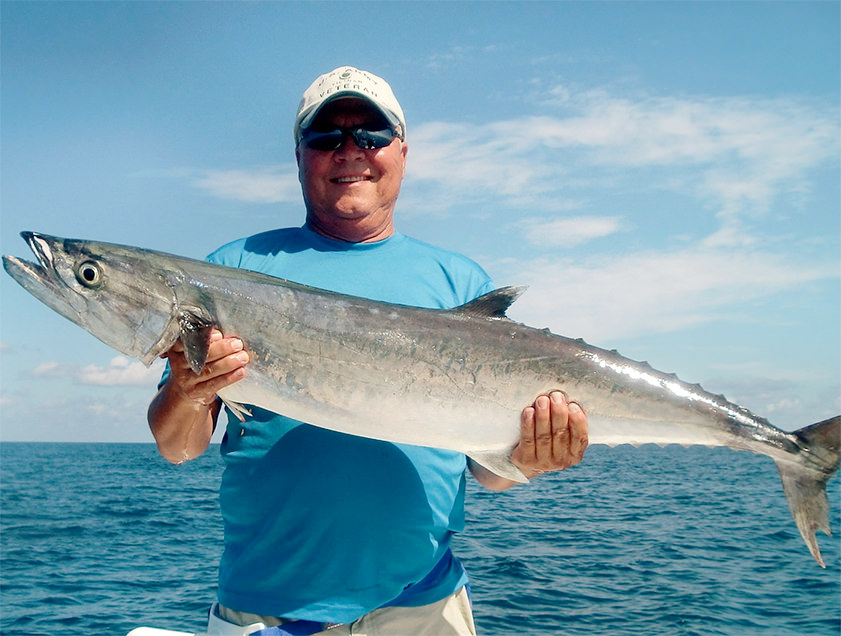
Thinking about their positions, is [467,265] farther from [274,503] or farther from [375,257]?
[274,503]

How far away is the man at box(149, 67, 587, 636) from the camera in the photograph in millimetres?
3047

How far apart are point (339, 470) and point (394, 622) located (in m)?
0.82

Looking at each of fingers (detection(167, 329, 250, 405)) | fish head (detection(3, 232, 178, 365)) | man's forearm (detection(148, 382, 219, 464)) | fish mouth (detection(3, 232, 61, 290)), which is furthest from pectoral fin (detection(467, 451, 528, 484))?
fish mouth (detection(3, 232, 61, 290))

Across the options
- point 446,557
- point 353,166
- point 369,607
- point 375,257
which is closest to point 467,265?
point 375,257

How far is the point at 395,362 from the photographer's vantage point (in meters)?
3.25

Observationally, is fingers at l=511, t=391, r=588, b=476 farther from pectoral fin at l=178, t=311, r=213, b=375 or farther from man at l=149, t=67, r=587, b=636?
pectoral fin at l=178, t=311, r=213, b=375

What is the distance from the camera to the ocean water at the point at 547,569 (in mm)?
9742

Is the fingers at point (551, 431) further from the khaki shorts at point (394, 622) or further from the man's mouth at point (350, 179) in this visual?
the man's mouth at point (350, 179)

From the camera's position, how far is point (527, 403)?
328 cm

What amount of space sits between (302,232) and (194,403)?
1202mm

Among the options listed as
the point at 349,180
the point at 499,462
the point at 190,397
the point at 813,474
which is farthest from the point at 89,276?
the point at 813,474

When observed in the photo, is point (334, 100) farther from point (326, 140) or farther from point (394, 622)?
point (394, 622)

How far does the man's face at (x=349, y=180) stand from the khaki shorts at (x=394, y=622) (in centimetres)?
200

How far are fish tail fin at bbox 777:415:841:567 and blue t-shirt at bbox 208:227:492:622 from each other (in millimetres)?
1751
